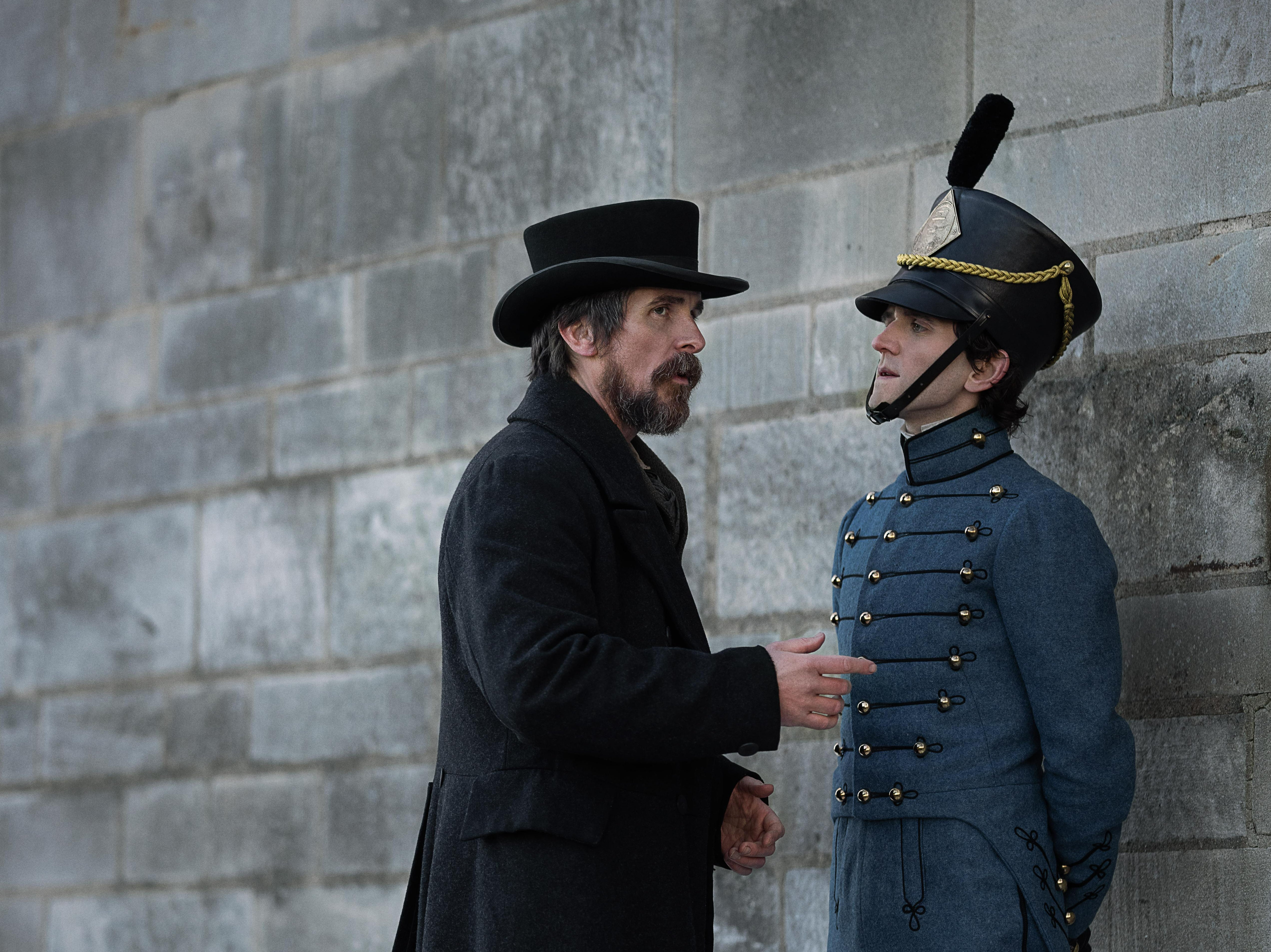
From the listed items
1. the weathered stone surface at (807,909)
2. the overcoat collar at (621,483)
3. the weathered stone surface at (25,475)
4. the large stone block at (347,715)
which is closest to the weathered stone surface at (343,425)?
the large stone block at (347,715)

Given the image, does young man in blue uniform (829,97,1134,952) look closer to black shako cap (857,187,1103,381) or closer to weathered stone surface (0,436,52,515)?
black shako cap (857,187,1103,381)

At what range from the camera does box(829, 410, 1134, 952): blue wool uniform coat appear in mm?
2760

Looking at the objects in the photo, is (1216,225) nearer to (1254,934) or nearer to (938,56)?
(938,56)

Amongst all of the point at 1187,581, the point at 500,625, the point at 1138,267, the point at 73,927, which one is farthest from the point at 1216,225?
the point at 73,927

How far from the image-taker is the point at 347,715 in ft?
15.3

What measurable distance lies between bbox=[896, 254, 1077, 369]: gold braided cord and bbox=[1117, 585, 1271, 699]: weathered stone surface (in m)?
0.55

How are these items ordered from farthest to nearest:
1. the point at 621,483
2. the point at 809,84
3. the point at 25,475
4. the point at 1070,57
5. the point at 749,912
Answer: the point at 25,475, the point at 809,84, the point at 749,912, the point at 1070,57, the point at 621,483

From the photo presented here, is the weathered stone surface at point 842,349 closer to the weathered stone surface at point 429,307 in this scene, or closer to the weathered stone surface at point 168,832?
the weathered stone surface at point 429,307

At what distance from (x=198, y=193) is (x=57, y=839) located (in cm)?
194

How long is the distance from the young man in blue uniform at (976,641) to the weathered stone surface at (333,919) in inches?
70.0

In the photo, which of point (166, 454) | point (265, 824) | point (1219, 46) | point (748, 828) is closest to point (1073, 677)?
point (748, 828)

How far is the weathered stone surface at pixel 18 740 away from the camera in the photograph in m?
5.27

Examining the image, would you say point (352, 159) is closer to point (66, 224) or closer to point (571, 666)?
point (66, 224)

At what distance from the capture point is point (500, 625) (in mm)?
2670
